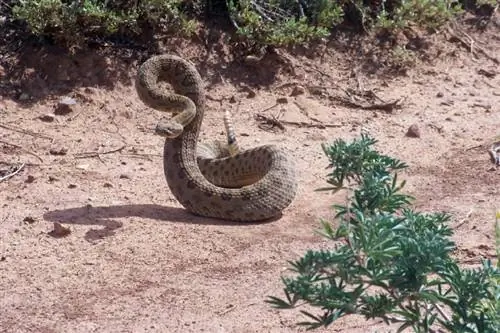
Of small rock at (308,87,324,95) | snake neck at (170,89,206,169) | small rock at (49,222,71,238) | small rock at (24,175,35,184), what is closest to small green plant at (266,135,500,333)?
small rock at (49,222,71,238)

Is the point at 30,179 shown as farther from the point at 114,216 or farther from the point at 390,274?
the point at 390,274

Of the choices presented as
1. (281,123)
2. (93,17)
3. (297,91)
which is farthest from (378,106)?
(93,17)

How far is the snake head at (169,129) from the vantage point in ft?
21.6

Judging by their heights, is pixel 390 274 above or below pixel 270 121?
above

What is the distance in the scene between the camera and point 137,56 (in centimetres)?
914

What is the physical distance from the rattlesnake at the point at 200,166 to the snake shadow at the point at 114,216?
78mm

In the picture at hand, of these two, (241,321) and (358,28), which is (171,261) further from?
(358,28)

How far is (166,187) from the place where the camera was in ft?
24.1

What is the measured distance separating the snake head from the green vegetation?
7.68ft

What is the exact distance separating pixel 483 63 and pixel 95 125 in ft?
14.8

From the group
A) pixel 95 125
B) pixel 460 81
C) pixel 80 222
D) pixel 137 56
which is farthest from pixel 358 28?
pixel 80 222

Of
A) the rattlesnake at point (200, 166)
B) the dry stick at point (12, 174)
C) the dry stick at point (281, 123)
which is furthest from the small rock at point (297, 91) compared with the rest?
the dry stick at point (12, 174)

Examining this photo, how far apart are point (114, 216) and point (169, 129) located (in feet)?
2.27

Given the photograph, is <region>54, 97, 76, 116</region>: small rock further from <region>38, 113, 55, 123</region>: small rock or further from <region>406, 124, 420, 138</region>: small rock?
<region>406, 124, 420, 138</region>: small rock
